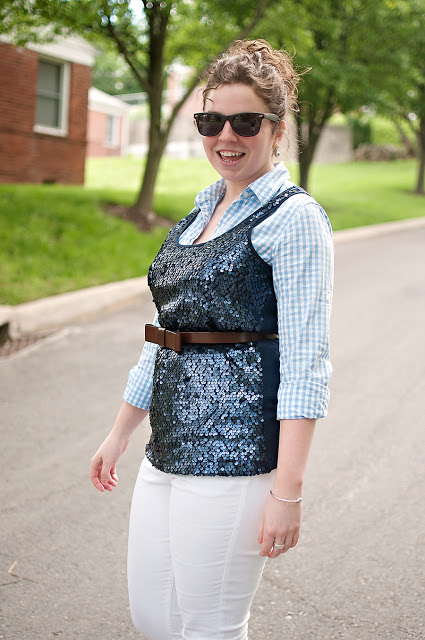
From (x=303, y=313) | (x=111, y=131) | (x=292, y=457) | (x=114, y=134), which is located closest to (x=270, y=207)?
(x=303, y=313)

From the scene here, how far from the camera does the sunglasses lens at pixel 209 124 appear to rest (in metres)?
1.96

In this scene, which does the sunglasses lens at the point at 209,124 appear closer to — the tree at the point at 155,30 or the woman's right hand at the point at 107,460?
the woman's right hand at the point at 107,460

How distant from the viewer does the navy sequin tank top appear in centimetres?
182

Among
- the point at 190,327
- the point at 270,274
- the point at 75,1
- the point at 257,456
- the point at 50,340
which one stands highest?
the point at 75,1

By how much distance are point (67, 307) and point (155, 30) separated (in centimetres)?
685

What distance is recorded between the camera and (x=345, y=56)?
1767 cm

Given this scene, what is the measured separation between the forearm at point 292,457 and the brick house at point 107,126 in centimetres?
4020

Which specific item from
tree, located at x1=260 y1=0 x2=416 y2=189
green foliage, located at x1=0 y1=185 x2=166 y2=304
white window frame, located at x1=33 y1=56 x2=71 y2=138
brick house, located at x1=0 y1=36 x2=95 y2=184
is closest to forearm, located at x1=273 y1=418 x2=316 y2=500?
green foliage, located at x1=0 y1=185 x2=166 y2=304

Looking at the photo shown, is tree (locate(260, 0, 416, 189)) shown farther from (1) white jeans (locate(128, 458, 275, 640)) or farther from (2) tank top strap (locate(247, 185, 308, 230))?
(1) white jeans (locate(128, 458, 275, 640))

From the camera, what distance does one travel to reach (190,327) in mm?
1910

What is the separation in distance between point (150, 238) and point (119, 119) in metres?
33.7

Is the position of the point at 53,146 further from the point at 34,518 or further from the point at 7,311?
the point at 34,518

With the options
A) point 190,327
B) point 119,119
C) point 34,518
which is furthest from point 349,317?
point 119,119

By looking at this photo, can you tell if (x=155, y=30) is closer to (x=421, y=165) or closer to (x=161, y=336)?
(x=161, y=336)
